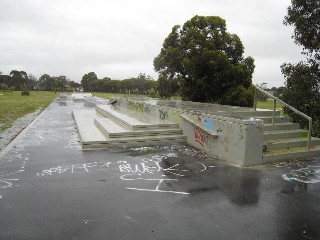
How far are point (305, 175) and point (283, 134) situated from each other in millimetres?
2290

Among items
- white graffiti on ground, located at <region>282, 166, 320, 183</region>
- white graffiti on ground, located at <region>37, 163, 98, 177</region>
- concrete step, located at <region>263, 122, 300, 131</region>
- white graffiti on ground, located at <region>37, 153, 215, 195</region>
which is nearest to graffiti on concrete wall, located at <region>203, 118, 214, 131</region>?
white graffiti on ground, located at <region>37, 153, 215, 195</region>

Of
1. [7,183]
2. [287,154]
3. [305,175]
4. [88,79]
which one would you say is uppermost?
[88,79]

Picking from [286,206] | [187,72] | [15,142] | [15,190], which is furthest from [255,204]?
[187,72]

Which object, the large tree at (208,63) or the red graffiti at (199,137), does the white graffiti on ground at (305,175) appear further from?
the large tree at (208,63)

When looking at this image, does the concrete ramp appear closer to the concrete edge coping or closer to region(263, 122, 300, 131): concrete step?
the concrete edge coping

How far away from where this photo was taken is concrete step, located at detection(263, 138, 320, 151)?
8.33 metres

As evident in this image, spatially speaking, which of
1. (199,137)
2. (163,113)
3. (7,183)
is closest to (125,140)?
(199,137)

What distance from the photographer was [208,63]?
1866 centimetres

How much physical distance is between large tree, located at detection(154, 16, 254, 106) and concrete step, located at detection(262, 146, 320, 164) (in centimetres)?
1002

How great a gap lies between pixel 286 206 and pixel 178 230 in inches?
85.8

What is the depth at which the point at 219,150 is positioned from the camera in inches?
335

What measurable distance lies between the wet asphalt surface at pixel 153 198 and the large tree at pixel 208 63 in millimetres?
11169

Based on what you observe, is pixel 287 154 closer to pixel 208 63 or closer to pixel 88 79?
pixel 208 63

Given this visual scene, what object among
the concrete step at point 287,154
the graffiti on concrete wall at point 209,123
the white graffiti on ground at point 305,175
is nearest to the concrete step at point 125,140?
the graffiti on concrete wall at point 209,123
